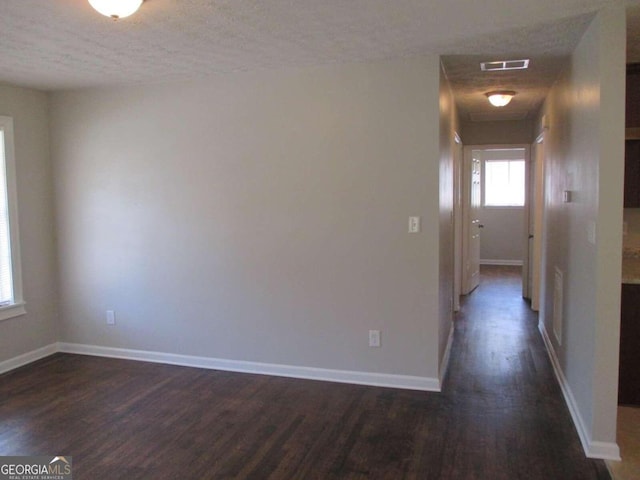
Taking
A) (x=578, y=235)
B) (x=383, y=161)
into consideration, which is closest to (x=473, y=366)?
(x=578, y=235)

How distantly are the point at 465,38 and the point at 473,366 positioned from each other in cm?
256

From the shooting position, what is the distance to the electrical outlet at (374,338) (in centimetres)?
389

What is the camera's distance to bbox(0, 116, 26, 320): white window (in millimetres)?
4348

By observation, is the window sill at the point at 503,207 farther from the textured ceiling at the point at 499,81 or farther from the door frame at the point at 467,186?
the textured ceiling at the point at 499,81

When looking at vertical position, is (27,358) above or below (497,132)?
below

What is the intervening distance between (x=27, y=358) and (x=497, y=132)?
230 inches

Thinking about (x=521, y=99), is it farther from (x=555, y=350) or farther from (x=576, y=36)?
(x=555, y=350)

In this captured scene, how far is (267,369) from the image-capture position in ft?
13.7

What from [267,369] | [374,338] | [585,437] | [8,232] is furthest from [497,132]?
[8,232]

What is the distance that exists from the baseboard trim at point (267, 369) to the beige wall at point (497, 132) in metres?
3.97

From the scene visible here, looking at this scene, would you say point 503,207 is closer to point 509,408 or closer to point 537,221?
point 537,221

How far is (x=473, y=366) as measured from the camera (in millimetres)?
4316

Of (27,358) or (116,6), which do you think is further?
(27,358)

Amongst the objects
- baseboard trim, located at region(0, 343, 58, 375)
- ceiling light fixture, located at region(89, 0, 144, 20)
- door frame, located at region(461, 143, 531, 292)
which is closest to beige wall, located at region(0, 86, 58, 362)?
baseboard trim, located at region(0, 343, 58, 375)
